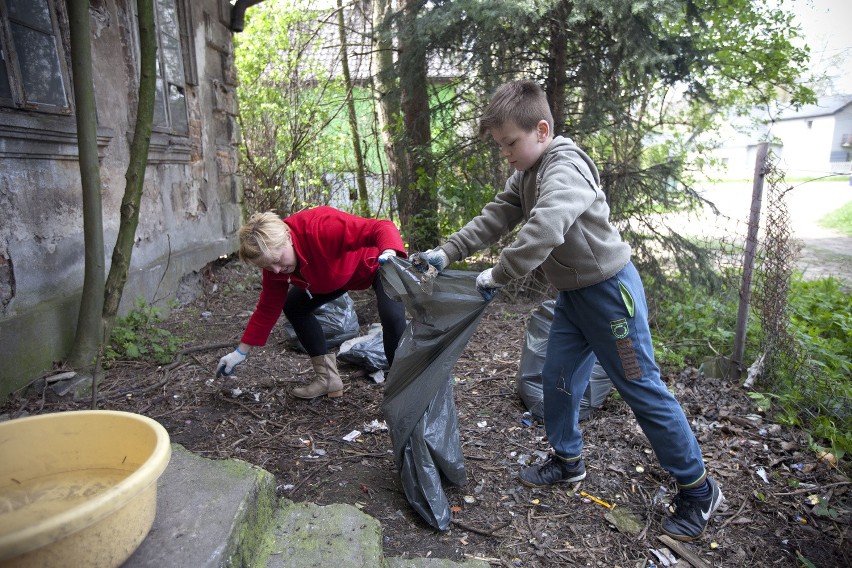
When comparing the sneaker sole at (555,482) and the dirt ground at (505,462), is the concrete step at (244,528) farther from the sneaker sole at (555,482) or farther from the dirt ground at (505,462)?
the sneaker sole at (555,482)

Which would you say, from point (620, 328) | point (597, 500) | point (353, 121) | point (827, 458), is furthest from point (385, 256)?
point (353, 121)

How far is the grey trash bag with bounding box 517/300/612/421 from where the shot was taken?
2.90 m

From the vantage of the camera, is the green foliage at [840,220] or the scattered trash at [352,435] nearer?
the scattered trash at [352,435]

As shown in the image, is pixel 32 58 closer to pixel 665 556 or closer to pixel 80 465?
pixel 80 465

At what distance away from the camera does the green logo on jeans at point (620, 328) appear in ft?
6.47

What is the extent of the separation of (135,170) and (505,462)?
8.64ft

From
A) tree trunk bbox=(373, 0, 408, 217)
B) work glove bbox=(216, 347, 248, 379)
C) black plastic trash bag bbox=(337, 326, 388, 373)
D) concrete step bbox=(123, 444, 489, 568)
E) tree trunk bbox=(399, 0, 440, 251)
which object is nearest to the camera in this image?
concrete step bbox=(123, 444, 489, 568)

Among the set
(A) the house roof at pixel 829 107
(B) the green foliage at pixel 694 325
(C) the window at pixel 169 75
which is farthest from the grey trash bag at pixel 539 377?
Answer: (A) the house roof at pixel 829 107

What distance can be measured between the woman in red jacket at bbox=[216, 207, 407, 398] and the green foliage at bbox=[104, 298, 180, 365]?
952 mm

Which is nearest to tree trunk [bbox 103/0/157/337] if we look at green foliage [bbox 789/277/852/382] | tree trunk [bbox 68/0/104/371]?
tree trunk [bbox 68/0/104/371]

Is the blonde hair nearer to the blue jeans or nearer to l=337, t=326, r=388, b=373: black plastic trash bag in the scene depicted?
l=337, t=326, r=388, b=373: black plastic trash bag

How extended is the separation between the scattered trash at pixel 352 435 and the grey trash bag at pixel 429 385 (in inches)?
23.0

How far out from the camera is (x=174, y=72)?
16.1 feet

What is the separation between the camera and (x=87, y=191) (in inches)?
118
